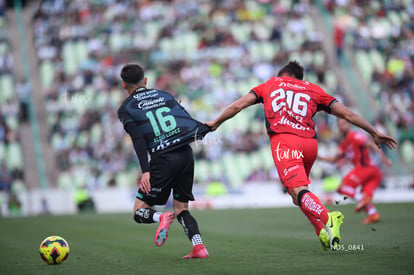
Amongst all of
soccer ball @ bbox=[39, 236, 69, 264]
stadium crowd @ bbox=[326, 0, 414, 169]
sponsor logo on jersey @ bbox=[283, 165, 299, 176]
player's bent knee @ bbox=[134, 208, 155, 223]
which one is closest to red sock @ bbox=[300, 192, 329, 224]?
sponsor logo on jersey @ bbox=[283, 165, 299, 176]

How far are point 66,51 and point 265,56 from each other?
10292 mm

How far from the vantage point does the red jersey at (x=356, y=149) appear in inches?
598

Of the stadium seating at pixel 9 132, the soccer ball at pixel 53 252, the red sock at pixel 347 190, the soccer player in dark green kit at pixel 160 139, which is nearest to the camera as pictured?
the soccer player in dark green kit at pixel 160 139

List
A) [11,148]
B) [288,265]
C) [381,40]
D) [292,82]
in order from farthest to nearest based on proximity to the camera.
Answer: [381,40] < [11,148] < [292,82] < [288,265]

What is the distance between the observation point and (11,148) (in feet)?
96.3

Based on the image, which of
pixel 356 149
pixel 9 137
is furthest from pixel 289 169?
pixel 9 137

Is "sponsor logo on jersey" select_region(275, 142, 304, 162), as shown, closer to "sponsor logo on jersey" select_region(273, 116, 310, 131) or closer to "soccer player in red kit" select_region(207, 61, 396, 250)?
"soccer player in red kit" select_region(207, 61, 396, 250)

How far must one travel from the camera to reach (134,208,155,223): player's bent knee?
812cm

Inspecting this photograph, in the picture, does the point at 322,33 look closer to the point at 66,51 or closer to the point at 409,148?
the point at 409,148

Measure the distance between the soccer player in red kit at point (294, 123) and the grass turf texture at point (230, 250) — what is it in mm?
926

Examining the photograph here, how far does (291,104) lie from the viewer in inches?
336

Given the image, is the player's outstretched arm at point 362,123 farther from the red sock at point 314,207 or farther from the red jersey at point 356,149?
the red jersey at point 356,149

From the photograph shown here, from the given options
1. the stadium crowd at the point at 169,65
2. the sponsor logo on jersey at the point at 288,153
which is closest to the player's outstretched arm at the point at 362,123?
the sponsor logo on jersey at the point at 288,153

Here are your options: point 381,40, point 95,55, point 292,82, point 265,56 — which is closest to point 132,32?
point 95,55
